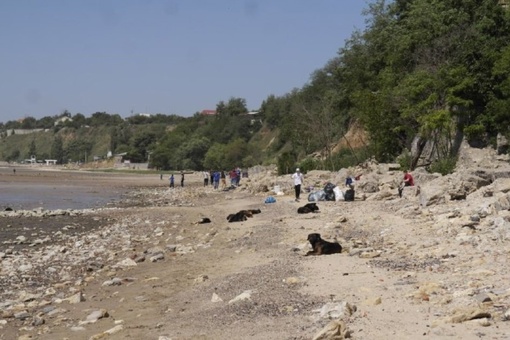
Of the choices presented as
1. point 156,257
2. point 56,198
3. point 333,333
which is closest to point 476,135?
point 156,257

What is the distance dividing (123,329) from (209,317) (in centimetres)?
121

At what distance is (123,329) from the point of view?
8.57 m

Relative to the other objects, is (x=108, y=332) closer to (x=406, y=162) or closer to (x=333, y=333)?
(x=333, y=333)

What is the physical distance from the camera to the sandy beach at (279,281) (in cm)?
712

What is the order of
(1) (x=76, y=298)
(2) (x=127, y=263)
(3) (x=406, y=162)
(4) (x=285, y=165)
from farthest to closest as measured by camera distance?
(4) (x=285, y=165) → (3) (x=406, y=162) → (2) (x=127, y=263) → (1) (x=76, y=298)

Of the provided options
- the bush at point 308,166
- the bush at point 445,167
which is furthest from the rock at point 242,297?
the bush at point 308,166

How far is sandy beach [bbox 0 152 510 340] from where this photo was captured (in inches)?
281

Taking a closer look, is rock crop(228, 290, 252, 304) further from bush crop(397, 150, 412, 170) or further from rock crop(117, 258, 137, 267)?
bush crop(397, 150, 412, 170)

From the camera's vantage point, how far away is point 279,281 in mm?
9992

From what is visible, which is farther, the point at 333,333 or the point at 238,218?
the point at 238,218

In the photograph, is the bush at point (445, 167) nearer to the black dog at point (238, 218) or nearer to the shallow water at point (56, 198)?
the black dog at point (238, 218)

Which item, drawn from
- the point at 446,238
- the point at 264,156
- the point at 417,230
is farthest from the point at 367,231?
the point at 264,156

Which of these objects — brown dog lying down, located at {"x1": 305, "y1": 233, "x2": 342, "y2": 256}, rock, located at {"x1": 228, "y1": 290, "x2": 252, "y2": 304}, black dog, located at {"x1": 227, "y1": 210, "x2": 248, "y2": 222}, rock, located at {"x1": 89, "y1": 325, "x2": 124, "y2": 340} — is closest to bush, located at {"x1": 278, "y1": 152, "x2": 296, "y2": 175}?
black dog, located at {"x1": 227, "y1": 210, "x2": 248, "y2": 222}

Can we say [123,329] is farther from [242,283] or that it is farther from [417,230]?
[417,230]
